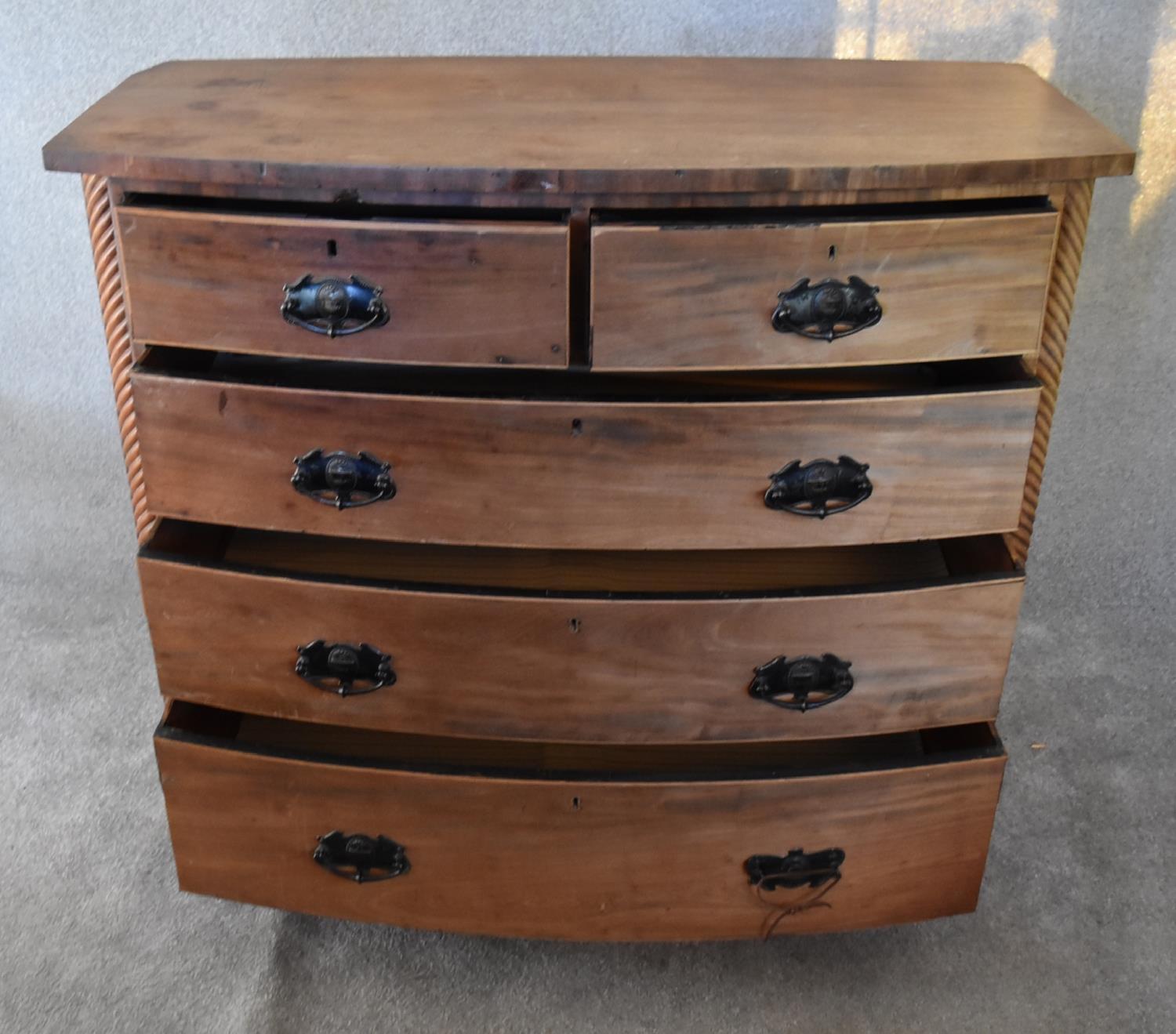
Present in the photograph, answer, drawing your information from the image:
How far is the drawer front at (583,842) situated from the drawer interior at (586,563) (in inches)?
7.9

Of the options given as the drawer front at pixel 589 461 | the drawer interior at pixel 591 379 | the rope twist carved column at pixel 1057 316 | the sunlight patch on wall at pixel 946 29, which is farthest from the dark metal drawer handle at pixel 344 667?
the sunlight patch on wall at pixel 946 29

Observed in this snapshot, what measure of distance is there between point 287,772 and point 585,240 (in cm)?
65

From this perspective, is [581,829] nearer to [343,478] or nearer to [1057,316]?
[343,478]

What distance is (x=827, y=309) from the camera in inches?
45.8

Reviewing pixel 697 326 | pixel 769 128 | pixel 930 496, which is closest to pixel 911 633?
pixel 930 496

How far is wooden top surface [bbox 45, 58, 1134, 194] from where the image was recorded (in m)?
1.13

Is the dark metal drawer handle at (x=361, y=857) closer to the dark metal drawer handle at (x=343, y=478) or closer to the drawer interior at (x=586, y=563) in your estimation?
the drawer interior at (x=586, y=563)

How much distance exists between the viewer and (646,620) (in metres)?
1.30

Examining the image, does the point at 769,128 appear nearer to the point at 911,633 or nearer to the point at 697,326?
the point at 697,326

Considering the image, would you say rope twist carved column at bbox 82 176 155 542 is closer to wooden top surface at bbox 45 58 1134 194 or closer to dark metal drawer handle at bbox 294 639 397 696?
wooden top surface at bbox 45 58 1134 194

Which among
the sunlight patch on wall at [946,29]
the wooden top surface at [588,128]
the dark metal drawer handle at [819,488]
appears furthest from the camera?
the sunlight patch on wall at [946,29]

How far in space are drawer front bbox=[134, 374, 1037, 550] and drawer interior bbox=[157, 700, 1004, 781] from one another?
26 cm

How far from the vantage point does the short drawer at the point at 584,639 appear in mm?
1311

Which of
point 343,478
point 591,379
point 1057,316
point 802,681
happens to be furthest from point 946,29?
point 343,478
